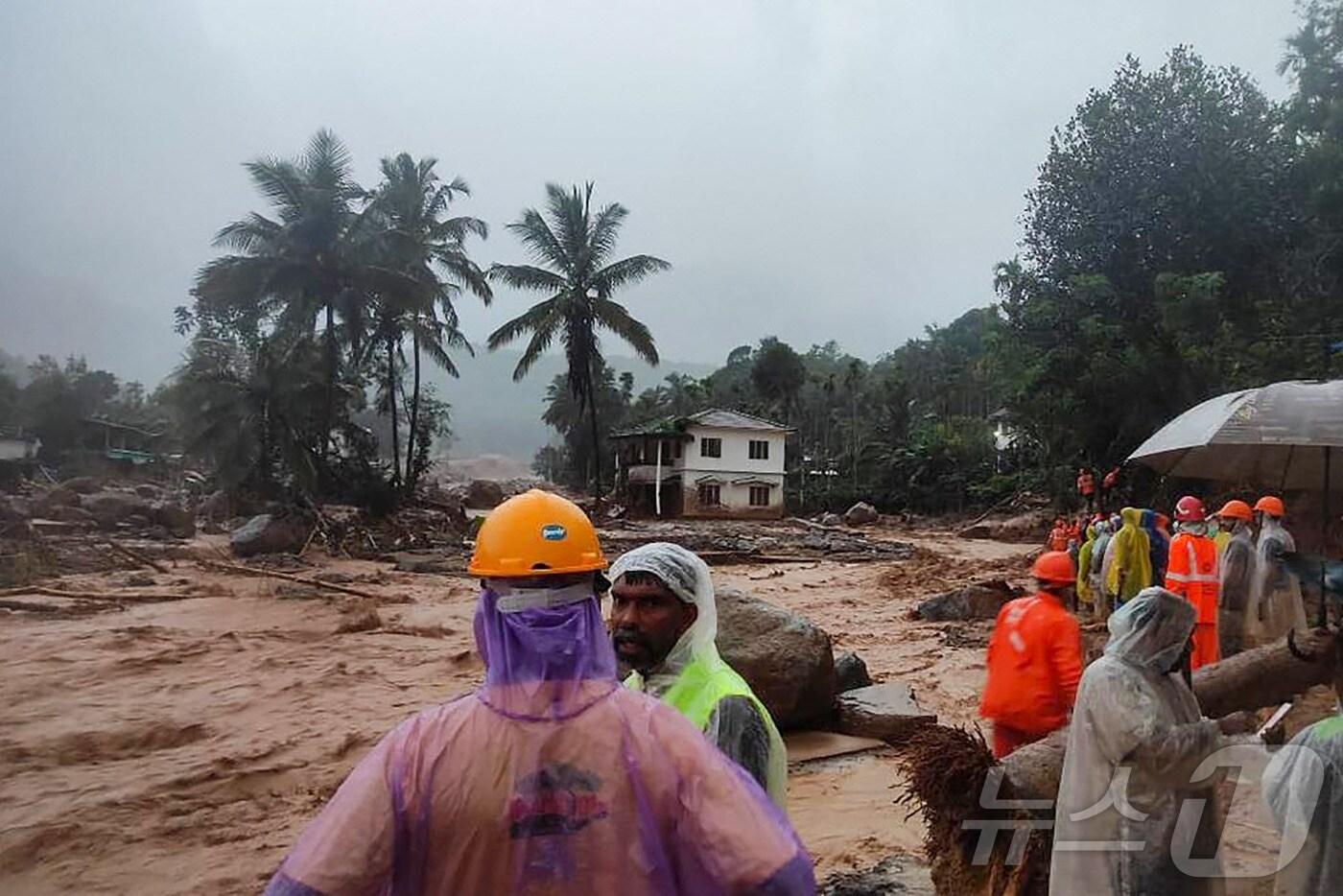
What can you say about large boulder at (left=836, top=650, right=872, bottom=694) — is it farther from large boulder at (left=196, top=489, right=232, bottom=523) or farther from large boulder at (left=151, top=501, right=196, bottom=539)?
large boulder at (left=196, top=489, right=232, bottom=523)

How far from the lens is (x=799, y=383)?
4634 cm

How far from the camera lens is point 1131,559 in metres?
8.23

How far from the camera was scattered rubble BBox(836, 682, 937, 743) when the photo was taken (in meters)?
6.48

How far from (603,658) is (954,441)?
37.2m

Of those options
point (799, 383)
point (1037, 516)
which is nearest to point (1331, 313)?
point (1037, 516)

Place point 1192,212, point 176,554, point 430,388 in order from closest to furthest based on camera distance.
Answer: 1. point 176,554
2. point 1192,212
3. point 430,388

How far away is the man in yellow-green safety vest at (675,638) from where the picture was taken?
Result: 2221mm

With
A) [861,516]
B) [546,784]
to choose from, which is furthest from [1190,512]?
[861,516]

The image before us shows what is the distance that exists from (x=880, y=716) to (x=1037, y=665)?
2844mm

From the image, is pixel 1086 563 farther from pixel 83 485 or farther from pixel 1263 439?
pixel 83 485

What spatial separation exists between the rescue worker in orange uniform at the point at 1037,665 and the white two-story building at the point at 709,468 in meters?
33.8

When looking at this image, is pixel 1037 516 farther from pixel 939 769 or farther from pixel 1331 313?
pixel 939 769

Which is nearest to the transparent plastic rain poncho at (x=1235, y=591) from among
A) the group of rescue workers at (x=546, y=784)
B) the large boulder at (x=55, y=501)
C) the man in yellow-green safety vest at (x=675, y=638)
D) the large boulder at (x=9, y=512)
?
the man in yellow-green safety vest at (x=675, y=638)

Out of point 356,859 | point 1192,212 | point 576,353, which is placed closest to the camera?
point 356,859
